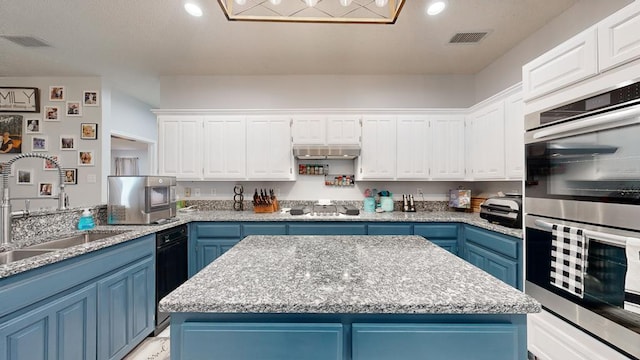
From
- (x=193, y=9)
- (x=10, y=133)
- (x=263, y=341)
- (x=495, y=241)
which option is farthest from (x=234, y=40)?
(x=10, y=133)

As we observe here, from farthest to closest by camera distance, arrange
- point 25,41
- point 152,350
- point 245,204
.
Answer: point 245,204
point 25,41
point 152,350

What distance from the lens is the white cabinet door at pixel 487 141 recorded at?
259 cm

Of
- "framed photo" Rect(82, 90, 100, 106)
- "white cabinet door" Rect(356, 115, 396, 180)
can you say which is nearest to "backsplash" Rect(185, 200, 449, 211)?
"white cabinet door" Rect(356, 115, 396, 180)

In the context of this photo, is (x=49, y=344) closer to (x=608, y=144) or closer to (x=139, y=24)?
(x=139, y=24)

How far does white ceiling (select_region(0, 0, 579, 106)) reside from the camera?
7.27 feet

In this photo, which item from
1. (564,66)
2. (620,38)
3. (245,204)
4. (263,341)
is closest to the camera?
(263,341)

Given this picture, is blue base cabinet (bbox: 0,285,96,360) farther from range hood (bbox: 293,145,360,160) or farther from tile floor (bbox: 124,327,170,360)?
range hood (bbox: 293,145,360,160)

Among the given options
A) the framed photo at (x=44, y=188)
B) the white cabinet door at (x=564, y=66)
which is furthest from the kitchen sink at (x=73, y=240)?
the white cabinet door at (x=564, y=66)

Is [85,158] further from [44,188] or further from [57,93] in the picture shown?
[57,93]

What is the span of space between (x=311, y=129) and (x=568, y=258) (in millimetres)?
2616

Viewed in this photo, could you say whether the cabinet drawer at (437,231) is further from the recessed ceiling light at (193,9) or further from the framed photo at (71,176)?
the framed photo at (71,176)

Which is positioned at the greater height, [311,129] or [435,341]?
[311,129]

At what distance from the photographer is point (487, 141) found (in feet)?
9.16

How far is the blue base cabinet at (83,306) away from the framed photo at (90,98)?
298 centimetres
